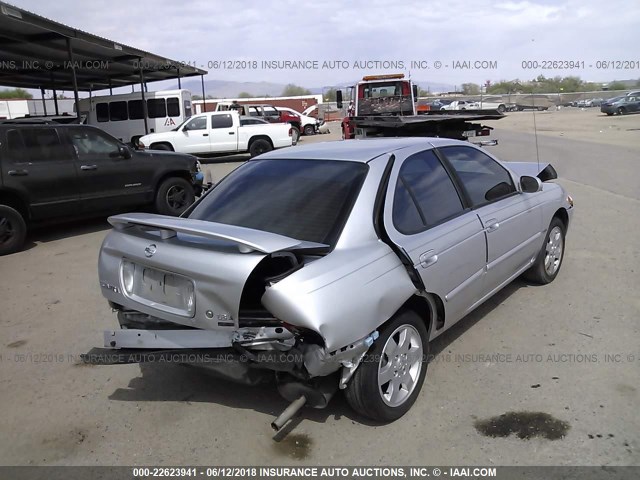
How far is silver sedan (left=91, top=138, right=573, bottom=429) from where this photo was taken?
2.78 metres

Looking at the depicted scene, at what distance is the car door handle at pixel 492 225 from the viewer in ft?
13.3

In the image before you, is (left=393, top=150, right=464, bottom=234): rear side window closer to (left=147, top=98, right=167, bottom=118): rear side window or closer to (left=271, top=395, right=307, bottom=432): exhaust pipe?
(left=271, top=395, right=307, bottom=432): exhaust pipe

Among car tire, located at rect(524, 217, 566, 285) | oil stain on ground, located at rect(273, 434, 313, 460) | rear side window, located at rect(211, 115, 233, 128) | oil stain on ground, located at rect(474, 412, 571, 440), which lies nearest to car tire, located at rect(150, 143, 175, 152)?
rear side window, located at rect(211, 115, 233, 128)

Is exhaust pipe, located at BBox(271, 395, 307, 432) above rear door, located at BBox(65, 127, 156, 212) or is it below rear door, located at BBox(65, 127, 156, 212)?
below

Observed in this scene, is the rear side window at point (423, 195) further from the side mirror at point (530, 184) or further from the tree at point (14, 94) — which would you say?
the tree at point (14, 94)

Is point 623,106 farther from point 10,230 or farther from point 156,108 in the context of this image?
point 10,230

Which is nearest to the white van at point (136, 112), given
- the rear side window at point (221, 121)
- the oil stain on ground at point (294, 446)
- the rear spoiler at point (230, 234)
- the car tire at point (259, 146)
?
the rear side window at point (221, 121)

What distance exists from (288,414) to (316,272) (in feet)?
2.54

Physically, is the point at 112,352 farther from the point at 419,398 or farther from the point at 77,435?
the point at 419,398

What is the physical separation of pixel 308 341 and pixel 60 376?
2.22m

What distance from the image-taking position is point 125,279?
3.37 metres

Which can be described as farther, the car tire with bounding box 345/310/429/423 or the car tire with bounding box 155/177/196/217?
the car tire with bounding box 155/177/196/217

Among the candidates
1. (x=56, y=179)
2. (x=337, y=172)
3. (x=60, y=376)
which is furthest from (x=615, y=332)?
(x=56, y=179)

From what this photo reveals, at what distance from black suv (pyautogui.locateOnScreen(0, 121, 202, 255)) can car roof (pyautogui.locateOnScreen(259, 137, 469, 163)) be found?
198 inches
